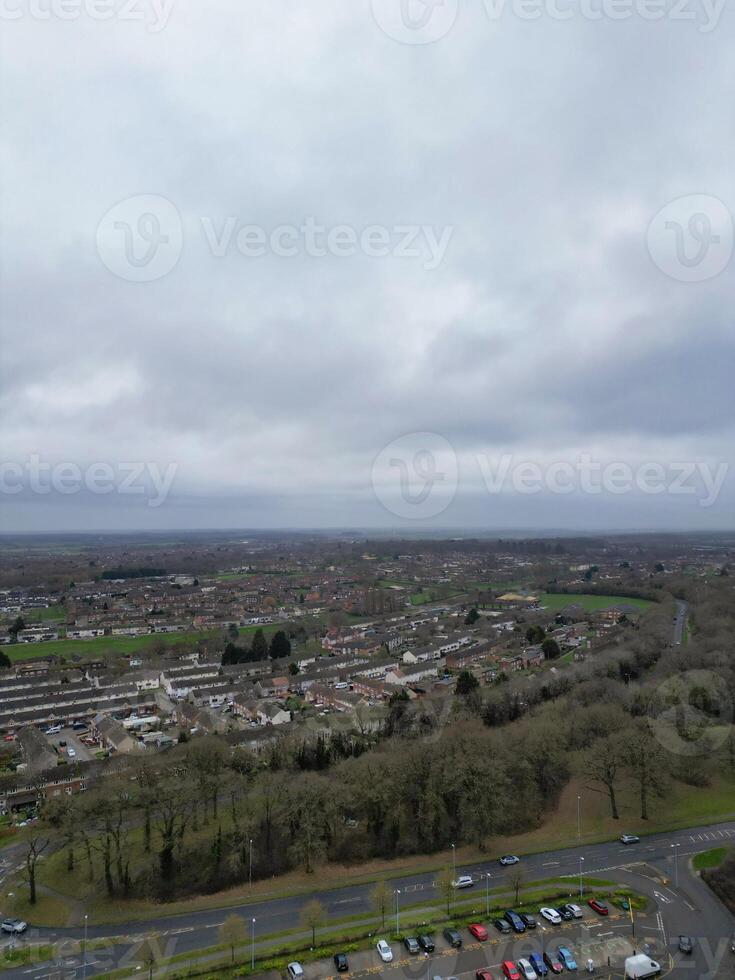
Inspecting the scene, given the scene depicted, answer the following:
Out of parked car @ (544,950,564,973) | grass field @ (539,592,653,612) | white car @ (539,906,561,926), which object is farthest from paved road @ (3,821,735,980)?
grass field @ (539,592,653,612)

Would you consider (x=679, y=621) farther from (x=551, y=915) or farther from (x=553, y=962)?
(x=553, y=962)

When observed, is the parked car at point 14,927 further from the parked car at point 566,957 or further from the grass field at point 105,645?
the grass field at point 105,645

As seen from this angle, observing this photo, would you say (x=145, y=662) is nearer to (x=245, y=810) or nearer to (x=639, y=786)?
(x=245, y=810)

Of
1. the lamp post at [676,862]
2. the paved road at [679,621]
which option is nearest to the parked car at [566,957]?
the lamp post at [676,862]

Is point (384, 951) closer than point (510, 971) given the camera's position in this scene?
No

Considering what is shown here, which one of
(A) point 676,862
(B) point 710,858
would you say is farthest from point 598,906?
(B) point 710,858

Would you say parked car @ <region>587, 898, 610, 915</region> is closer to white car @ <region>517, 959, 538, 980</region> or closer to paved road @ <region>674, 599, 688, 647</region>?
white car @ <region>517, 959, 538, 980</region>
